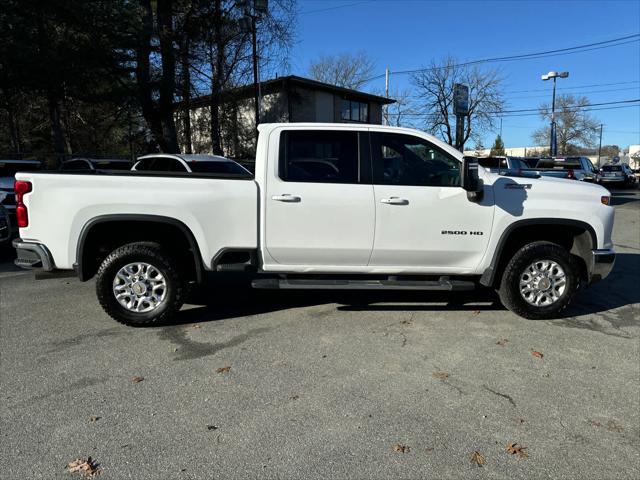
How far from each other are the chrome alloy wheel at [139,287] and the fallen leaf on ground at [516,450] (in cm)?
341

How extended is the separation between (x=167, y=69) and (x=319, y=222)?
17.3 metres

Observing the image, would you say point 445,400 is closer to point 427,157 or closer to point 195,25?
point 427,157

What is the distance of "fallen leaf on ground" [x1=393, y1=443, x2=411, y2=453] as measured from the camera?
111 inches

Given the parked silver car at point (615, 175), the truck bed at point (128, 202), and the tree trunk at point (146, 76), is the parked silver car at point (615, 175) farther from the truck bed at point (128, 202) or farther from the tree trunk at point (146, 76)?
the truck bed at point (128, 202)

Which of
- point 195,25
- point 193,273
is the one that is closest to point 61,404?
point 193,273

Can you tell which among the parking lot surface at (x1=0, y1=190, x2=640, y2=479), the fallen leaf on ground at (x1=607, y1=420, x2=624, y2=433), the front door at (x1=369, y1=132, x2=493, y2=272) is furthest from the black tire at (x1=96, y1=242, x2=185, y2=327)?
the fallen leaf on ground at (x1=607, y1=420, x2=624, y2=433)

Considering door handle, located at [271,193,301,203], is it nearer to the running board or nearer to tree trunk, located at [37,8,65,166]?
the running board

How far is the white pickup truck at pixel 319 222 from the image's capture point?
15.1 ft

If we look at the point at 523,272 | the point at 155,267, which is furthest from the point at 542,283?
the point at 155,267

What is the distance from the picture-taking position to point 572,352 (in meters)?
4.32

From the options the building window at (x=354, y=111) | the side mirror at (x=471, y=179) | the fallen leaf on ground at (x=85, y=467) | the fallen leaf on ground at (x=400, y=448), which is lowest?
the fallen leaf on ground at (x=400, y=448)

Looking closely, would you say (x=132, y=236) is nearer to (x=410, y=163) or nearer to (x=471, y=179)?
(x=410, y=163)

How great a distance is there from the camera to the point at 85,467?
8.70ft

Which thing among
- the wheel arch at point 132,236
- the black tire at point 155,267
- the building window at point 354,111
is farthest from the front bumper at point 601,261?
the building window at point 354,111
